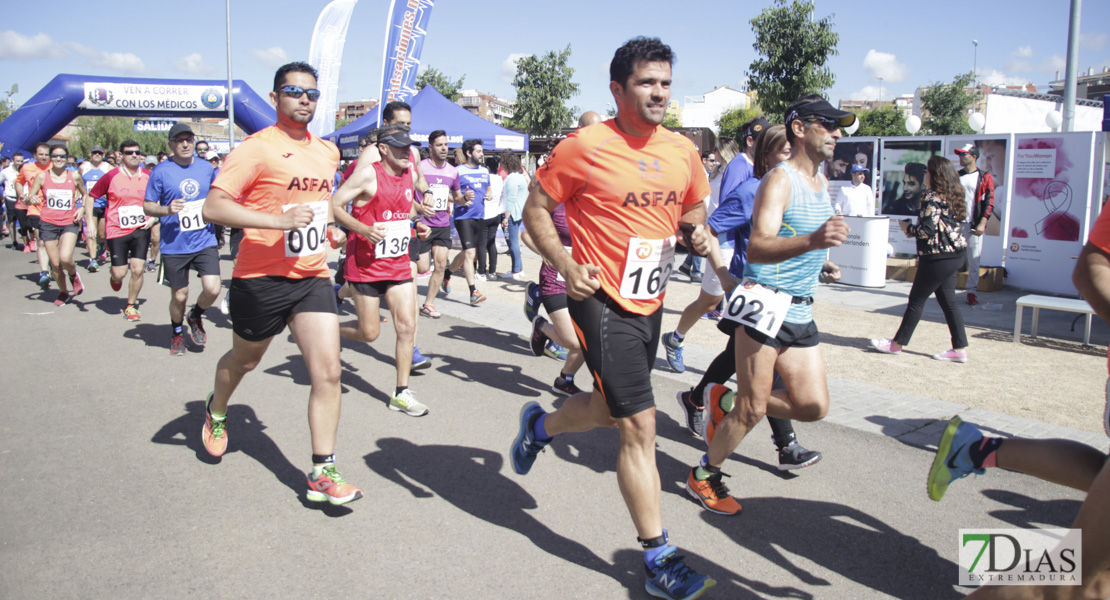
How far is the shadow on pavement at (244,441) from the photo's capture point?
401cm

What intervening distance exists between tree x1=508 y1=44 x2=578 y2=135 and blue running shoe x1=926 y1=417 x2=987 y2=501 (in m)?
40.4

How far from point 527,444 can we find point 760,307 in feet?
4.36

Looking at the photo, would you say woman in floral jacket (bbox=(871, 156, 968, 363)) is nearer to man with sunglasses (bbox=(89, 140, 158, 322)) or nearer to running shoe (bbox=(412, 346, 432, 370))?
running shoe (bbox=(412, 346, 432, 370))

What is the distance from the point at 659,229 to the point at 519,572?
5.08ft

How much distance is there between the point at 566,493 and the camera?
3.88m

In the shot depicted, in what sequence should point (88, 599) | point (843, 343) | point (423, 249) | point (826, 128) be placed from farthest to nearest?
point (423, 249) → point (843, 343) → point (826, 128) → point (88, 599)

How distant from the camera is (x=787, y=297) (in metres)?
3.43

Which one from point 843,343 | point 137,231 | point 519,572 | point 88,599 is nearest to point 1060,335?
point 843,343

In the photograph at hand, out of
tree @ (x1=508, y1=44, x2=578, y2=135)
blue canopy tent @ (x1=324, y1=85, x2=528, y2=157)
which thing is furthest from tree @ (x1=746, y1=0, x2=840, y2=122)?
tree @ (x1=508, y1=44, x2=578, y2=135)

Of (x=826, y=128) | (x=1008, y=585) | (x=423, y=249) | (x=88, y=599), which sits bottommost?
(x=88, y=599)

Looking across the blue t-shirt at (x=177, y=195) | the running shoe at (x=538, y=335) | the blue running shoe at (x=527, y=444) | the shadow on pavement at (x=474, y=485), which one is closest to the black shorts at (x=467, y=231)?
the blue t-shirt at (x=177, y=195)

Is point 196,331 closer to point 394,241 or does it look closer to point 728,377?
point 394,241

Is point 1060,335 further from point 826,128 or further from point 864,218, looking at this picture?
point 826,128

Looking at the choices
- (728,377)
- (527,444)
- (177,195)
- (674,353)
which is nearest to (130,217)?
(177,195)
